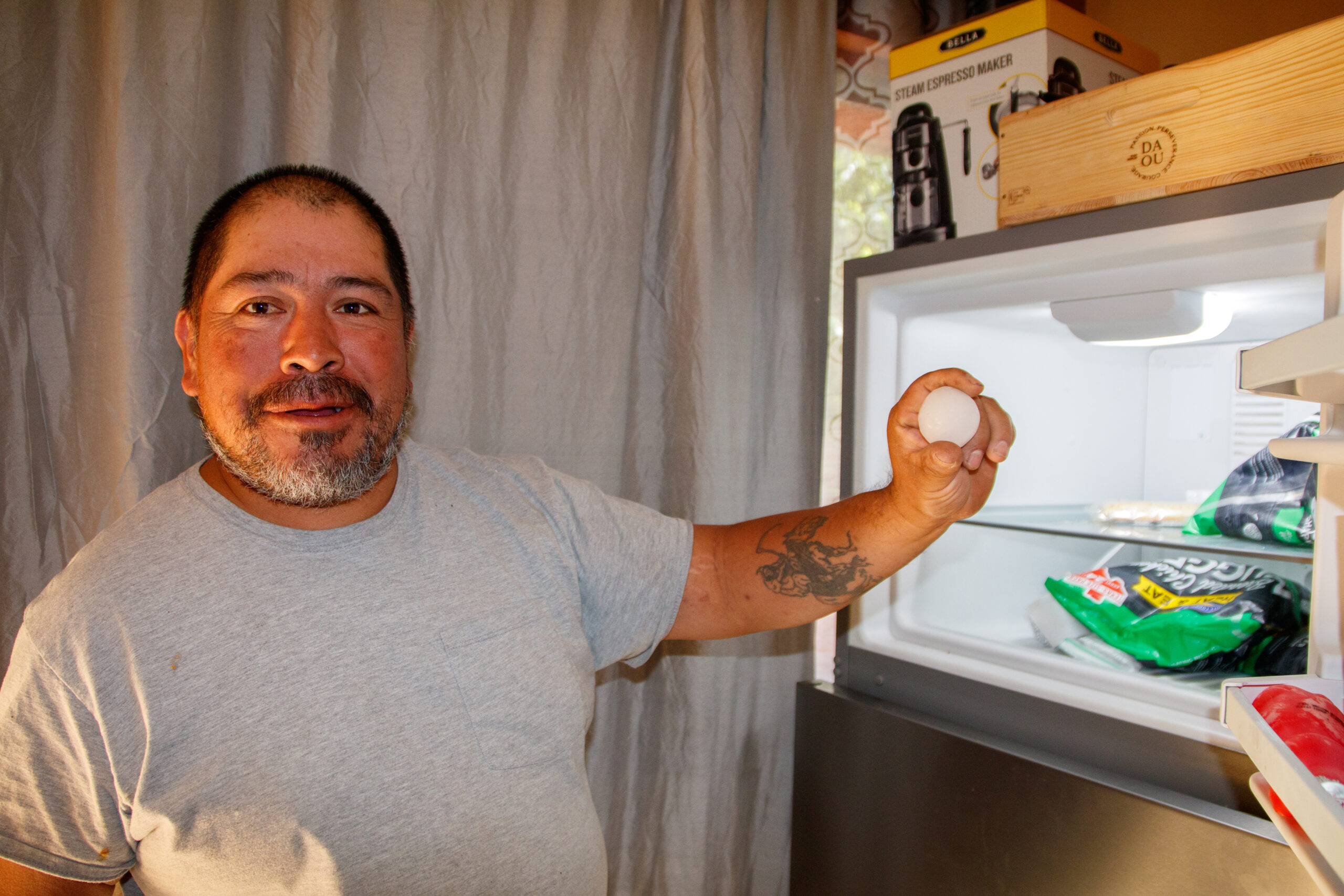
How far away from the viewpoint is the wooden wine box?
86 centimetres

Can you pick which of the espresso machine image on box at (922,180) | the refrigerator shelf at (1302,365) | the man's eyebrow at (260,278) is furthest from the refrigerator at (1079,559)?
the man's eyebrow at (260,278)

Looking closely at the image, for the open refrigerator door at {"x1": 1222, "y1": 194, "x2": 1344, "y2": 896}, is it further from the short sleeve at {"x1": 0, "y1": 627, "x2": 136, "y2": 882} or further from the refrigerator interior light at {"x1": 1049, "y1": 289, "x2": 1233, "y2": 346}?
the short sleeve at {"x1": 0, "y1": 627, "x2": 136, "y2": 882}

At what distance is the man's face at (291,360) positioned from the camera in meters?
0.95

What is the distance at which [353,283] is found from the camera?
3.26 feet

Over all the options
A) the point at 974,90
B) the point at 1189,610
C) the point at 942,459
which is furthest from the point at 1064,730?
the point at 974,90

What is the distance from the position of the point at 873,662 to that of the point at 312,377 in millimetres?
965

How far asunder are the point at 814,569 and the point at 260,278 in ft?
2.48

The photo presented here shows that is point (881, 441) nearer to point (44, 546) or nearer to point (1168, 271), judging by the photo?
point (1168, 271)

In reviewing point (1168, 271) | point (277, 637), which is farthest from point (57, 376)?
point (1168, 271)

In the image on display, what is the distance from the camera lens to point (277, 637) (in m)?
0.89

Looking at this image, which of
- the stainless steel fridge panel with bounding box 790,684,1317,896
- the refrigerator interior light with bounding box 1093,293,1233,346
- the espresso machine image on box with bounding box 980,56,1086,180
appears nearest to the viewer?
the stainless steel fridge panel with bounding box 790,684,1317,896

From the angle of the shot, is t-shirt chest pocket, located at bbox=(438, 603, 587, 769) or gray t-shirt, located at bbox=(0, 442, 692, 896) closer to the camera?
gray t-shirt, located at bbox=(0, 442, 692, 896)

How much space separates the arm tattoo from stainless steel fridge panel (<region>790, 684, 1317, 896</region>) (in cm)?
31

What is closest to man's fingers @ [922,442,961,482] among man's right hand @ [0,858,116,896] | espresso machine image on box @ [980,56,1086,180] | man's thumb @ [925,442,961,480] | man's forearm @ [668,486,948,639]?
man's thumb @ [925,442,961,480]
